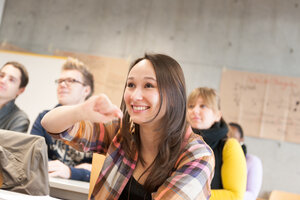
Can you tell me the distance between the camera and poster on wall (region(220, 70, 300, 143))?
13.0 feet

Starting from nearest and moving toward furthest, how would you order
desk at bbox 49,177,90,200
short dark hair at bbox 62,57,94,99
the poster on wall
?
1. desk at bbox 49,177,90,200
2. short dark hair at bbox 62,57,94,99
3. the poster on wall

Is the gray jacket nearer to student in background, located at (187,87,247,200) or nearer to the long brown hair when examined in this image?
the long brown hair

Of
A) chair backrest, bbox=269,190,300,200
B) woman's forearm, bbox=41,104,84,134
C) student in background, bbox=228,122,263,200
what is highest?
woman's forearm, bbox=41,104,84,134

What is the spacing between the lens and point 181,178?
96cm

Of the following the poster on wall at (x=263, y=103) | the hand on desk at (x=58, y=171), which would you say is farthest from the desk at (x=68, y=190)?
the poster on wall at (x=263, y=103)

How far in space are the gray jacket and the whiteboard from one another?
2306 millimetres

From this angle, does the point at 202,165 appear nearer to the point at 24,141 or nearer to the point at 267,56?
the point at 24,141

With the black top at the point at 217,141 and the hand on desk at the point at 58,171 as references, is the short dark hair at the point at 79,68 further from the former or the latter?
the black top at the point at 217,141

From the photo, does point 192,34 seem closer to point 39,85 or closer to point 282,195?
point 39,85

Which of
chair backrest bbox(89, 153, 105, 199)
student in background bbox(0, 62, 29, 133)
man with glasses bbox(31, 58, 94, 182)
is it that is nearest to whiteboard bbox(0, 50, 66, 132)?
student in background bbox(0, 62, 29, 133)

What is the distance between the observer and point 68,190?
5.34ft

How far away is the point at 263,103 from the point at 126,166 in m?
3.33

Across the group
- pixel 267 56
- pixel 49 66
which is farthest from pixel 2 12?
pixel 267 56

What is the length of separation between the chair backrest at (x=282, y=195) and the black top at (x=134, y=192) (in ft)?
9.56
